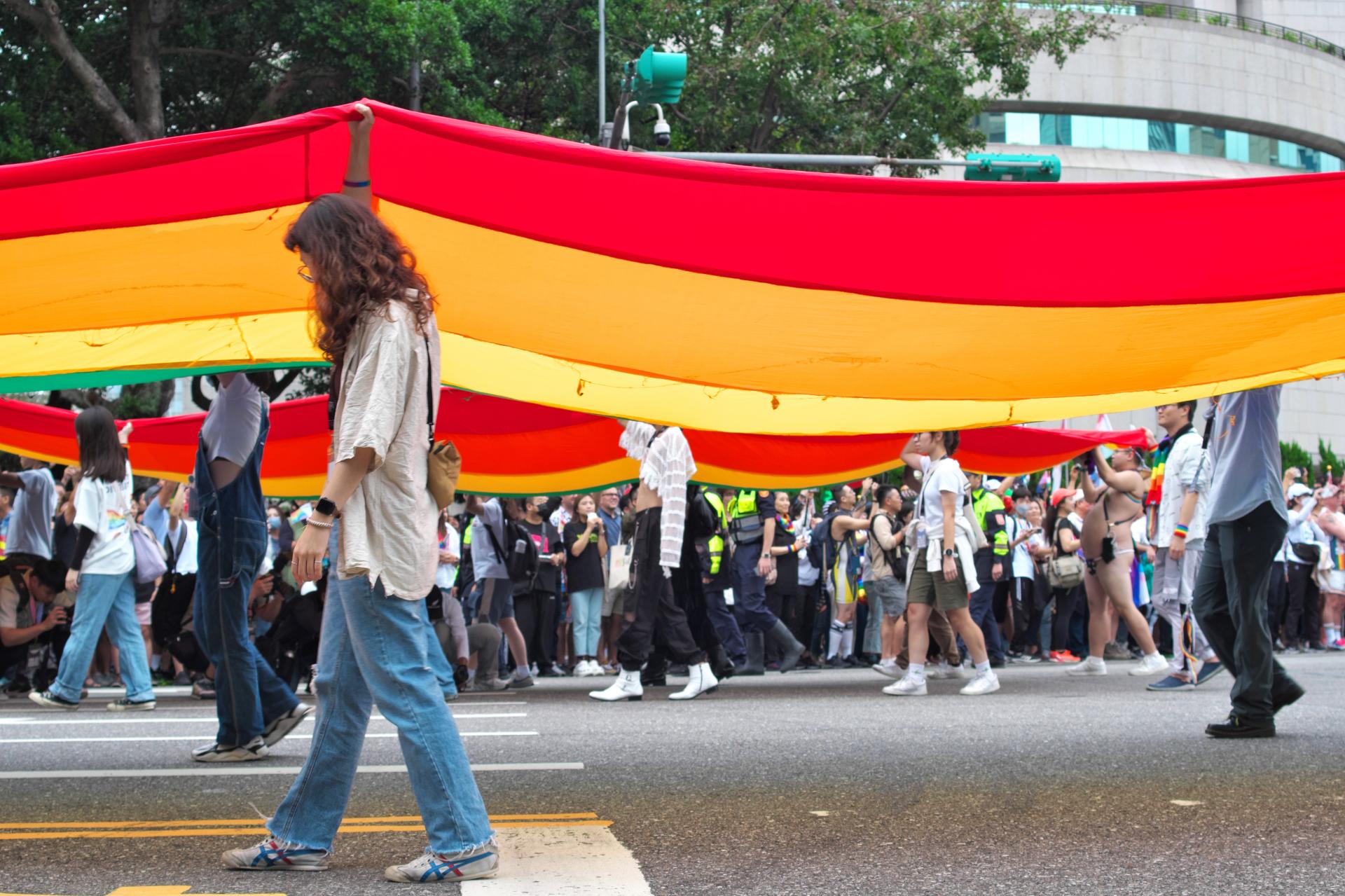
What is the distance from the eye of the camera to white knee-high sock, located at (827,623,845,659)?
50.6 feet

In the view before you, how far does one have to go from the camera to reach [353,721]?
420 cm

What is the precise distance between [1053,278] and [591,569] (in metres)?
8.72

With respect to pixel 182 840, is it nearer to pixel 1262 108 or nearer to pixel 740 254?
pixel 740 254

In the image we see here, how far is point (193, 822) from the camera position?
505cm

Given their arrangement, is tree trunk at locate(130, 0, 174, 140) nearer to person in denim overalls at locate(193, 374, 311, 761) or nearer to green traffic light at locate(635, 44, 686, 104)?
green traffic light at locate(635, 44, 686, 104)

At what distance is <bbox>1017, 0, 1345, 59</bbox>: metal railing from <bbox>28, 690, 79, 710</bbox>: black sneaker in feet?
139

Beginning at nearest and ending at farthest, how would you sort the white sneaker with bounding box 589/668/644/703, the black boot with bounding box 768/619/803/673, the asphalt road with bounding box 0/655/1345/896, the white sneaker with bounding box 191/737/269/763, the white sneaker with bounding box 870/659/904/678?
the asphalt road with bounding box 0/655/1345/896 → the white sneaker with bounding box 191/737/269/763 → the white sneaker with bounding box 589/668/644/703 → the white sneaker with bounding box 870/659/904/678 → the black boot with bounding box 768/619/803/673

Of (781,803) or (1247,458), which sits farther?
(1247,458)

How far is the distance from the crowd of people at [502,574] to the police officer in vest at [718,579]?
0.08 ft

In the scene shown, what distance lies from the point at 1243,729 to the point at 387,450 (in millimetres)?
5136

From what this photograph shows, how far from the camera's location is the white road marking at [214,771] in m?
6.27

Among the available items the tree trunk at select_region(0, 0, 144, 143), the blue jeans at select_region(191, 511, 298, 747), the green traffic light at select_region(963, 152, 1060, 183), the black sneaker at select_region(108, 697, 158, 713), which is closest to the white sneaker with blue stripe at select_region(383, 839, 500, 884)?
the blue jeans at select_region(191, 511, 298, 747)

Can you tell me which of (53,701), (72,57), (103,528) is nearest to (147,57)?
(72,57)

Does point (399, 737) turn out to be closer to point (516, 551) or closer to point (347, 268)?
point (347, 268)
